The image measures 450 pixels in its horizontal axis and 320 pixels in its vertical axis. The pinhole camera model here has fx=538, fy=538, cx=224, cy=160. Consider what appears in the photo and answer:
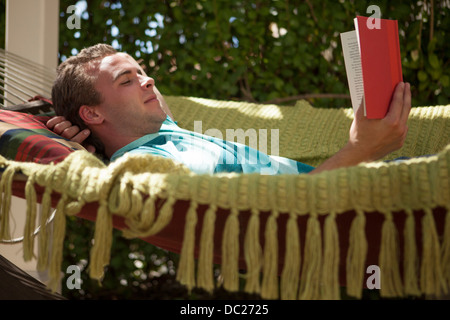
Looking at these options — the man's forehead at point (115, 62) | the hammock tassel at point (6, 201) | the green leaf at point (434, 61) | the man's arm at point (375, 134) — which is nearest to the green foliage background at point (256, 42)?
the green leaf at point (434, 61)

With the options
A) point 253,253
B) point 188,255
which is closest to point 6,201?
point 188,255

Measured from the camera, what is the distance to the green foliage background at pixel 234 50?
255 centimetres

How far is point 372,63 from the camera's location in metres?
1.25

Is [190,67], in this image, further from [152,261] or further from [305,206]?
[305,206]

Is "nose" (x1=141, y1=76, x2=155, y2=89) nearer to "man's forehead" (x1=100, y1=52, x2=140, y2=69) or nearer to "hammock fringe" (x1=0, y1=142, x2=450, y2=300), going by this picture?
"man's forehead" (x1=100, y1=52, x2=140, y2=69)

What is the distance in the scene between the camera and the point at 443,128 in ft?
6.09

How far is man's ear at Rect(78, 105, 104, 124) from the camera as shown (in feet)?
5.77

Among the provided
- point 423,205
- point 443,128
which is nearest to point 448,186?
point 423,205

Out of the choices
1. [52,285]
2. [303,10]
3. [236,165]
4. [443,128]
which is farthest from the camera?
[303,10]

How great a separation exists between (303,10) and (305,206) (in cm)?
190

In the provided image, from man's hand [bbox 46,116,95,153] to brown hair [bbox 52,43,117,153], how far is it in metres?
0.07

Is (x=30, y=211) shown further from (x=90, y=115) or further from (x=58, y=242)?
(x=90, y=115)

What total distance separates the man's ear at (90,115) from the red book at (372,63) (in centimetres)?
85

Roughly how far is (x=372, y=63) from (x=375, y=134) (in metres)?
0.18
